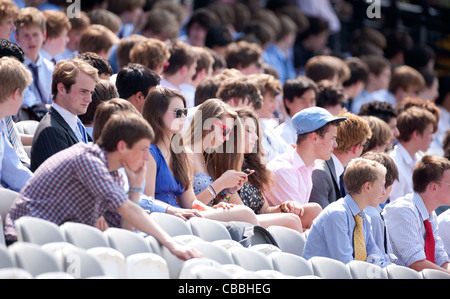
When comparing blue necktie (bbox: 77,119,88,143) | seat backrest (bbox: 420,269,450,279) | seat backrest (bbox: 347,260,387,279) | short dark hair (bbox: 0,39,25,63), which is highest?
short dark hair (bbox: 0,39,25,63)

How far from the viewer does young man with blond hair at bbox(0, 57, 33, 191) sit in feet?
13.0

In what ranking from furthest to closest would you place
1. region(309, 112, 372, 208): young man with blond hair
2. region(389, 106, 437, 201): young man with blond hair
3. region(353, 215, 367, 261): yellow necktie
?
region(389, 106, 437, 201): young man with blond hair → region(309, 112, 372, 208): young man with blond hair → region(353, 215, 367, 261): yellow necktie

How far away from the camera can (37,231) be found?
3090 mm

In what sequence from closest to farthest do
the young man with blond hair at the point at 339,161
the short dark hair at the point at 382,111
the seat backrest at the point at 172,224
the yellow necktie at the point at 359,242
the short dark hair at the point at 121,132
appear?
the short dark hair at the point at 121,132 < the seat backrest at the point at 172,224 < the yellow necktie at the point at 359,242 < the young man with blond hair at the point at 339,161 < the short dark hair at the point at 382,111

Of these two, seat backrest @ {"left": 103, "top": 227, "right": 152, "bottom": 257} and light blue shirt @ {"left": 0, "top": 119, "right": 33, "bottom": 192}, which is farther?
light blue shirt @ {"left": 0, "top": 119, "right": 33, "bottom": 192}

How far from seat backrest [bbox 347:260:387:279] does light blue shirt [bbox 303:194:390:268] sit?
209mm

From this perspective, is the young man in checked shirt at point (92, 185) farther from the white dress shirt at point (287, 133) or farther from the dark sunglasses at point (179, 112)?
the white dress shirt at point (287, 133)

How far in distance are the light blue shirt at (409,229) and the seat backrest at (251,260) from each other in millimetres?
1333

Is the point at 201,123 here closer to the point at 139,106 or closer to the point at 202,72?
the point at 139,106

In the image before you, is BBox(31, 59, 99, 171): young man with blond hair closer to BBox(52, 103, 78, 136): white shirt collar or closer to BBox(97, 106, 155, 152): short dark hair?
BBox(52, 103, 78, 136): white shirt collar

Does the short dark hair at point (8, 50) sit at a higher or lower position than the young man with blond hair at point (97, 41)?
lower

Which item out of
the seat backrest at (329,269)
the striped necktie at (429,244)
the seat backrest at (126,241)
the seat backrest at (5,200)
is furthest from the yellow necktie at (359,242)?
the seat backrest at (5,200)

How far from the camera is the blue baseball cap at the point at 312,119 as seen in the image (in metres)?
5.00

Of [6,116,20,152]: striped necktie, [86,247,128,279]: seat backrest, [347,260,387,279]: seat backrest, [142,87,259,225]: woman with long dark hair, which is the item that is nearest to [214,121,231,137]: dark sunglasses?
[142,87,259,225]: woman with long dark hair
